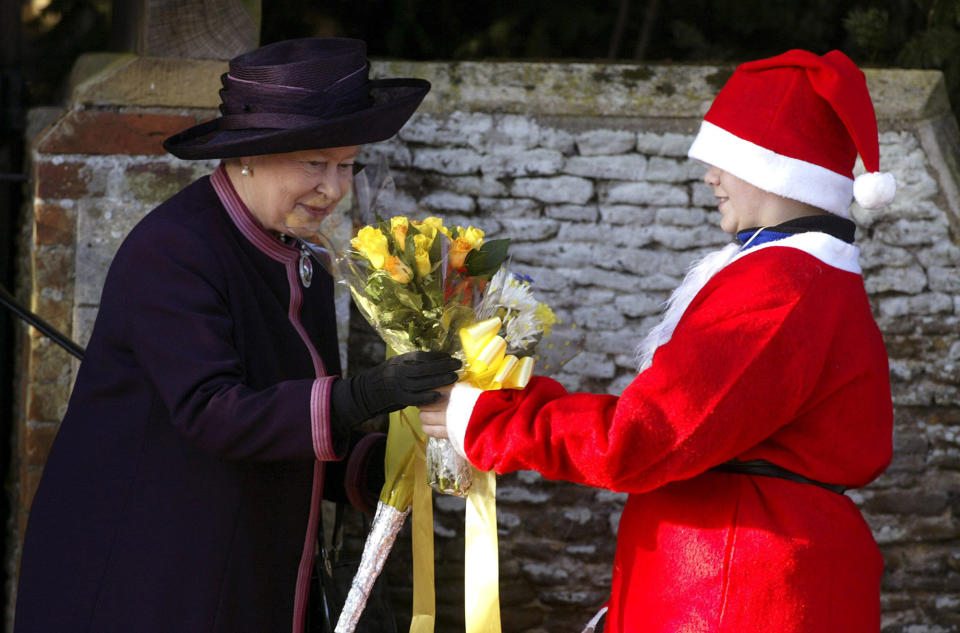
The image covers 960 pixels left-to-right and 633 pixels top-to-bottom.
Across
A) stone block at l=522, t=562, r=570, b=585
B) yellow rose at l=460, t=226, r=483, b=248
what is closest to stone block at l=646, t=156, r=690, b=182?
stone block at l=522, t=562, r=570, b=585

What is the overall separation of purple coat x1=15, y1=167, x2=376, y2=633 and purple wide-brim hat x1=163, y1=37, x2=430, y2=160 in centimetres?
18

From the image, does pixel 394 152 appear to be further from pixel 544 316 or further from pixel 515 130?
pixel 544 316

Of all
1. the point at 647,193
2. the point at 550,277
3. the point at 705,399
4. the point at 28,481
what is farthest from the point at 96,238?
the point at 705,399

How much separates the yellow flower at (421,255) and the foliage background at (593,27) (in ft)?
9.00

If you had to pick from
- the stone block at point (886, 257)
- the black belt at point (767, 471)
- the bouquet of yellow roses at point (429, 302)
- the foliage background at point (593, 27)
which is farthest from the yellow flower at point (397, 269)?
the foliage background at point (593, 27)

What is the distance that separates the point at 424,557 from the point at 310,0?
3.02 meters

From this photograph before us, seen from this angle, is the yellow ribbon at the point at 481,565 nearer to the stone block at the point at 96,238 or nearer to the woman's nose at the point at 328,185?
the woman's nose at the point at 328,185

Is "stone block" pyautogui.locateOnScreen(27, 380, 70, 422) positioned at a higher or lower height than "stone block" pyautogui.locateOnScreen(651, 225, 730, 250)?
lower

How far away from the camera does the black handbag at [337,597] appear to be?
248cm

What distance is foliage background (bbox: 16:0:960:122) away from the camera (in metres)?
4.62

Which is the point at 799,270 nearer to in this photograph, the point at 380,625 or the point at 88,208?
the point at 380,625

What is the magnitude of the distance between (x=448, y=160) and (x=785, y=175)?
1810 millimetres

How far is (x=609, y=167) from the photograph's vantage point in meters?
3.75

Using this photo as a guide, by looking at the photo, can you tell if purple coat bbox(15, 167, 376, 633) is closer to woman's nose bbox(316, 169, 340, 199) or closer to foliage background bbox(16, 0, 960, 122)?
woman's nose bbox(316, 169, 340, 199)
